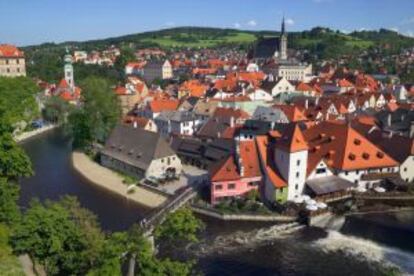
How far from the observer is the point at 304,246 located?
38.2 metres

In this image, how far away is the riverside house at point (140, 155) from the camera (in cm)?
5378

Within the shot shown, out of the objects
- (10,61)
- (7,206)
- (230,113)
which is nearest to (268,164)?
(7,206)

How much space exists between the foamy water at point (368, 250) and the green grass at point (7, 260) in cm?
2298

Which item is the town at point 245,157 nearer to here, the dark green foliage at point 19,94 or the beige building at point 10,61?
the dark green foliage at point 19,94

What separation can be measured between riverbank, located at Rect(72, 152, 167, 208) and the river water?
3.84ft

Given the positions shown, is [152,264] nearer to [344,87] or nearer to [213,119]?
[213,119]

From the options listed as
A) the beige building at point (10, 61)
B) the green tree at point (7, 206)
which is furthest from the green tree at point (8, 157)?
the beige building at point (10, 61)

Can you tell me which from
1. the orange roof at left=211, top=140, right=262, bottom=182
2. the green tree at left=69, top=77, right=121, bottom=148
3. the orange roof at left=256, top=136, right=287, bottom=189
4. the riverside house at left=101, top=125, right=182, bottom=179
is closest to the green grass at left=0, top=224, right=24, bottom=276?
the orange roof at left=211, top=140, right=262, bottom=182

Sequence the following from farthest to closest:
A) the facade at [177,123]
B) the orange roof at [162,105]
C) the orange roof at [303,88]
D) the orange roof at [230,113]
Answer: the orange roof at [303,88], the orange roof at [162,105], the facade at [177,123], the orange roof at [230,113]

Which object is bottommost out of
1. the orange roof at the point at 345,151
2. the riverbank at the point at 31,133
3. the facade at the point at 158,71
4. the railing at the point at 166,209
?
the railing at the point at 166,209

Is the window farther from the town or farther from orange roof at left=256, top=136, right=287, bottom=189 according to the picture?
orange roof at left=256, top=136, right=287, bottom=189

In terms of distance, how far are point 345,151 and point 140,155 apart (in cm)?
2321

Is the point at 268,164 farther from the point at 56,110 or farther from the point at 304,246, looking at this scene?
the point at 56,110

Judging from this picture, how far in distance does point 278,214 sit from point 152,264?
861 inches
